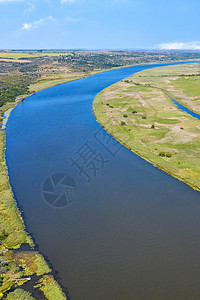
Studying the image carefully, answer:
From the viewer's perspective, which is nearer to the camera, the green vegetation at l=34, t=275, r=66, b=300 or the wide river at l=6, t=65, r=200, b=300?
the green vegetation at l=34, t=275, r=66, b=300

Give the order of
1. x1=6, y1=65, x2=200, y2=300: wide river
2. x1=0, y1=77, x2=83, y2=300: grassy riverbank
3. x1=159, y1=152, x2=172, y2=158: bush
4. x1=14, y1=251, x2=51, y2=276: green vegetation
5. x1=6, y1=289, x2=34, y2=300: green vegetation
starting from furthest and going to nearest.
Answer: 1. x1=159, y1=152, x2=172, y2=158: bush
2. x1=14, y1=251, x2=51, y2=276: green vegetation
3. x1=6, y1=65, x2=200, y2=300: wide river
4. x1=0, y1=77, x2=83, y2=300: grassy riverbank
5. x1=6, y1=289, x2=34, y2=300: green vegetation

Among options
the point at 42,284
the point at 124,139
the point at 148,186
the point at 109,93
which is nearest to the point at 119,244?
the point at 42,284

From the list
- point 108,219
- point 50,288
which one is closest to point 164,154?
point 108,219

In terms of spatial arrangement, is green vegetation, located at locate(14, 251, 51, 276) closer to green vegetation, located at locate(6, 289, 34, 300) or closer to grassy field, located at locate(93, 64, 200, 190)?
green vegetation, located at locate(6, 289, 34, 300)

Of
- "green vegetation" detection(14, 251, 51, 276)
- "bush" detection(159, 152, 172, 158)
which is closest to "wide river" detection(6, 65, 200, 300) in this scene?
"green vegetation" detection(14, 251, 51, 276)

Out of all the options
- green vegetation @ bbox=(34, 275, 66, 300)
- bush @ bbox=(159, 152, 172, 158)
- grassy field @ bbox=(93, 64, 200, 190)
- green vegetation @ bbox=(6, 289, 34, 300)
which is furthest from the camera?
bush @ bbox=(159, 152, 172, 158)

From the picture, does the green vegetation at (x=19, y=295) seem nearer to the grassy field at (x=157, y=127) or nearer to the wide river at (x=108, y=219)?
the wide river at (x=108, y=219)
